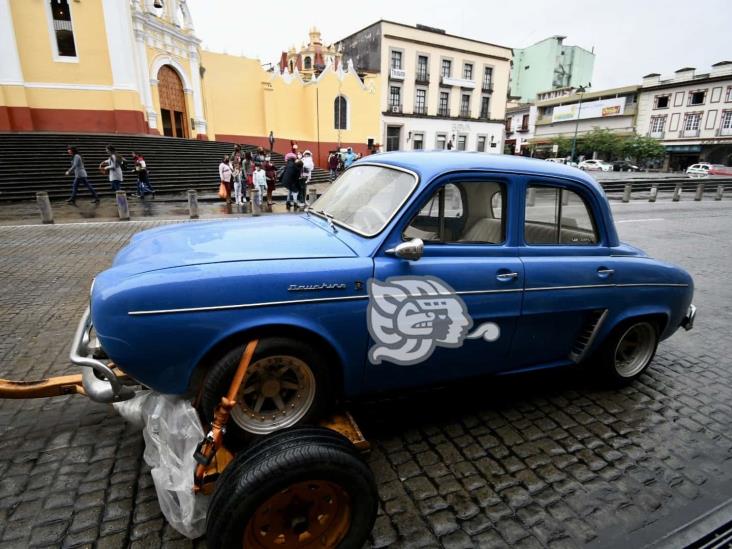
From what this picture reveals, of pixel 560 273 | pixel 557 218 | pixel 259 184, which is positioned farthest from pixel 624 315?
pixel 259 184

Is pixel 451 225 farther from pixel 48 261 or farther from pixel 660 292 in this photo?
pixel 48 261

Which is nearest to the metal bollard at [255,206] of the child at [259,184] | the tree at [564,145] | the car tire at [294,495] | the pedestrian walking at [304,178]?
the child at [259,184]

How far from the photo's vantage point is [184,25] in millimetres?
26125

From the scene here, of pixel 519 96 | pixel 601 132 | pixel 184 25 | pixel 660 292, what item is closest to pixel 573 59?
pixel 519 96

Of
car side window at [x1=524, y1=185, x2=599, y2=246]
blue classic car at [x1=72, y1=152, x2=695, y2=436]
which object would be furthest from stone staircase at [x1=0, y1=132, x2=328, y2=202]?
car side window at [x1=524, y1=185, x2=599, y2=246]

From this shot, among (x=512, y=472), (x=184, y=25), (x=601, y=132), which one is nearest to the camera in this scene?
(x=512, y=472)

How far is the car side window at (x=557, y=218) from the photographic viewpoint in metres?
3.18

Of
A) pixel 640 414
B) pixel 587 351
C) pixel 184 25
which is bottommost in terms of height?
pixel 640 414

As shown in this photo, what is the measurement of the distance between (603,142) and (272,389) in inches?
2571

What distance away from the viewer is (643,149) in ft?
173

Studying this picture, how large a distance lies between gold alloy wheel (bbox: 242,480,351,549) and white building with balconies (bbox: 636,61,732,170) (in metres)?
63.6

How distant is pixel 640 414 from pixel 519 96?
94.3 meters

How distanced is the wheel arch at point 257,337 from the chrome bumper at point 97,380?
0.40 m

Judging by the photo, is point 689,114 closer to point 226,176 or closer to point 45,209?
point 226,176
